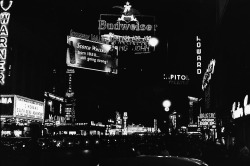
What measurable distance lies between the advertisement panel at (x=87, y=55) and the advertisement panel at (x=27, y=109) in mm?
14148

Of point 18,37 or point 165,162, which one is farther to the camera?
point 18,37

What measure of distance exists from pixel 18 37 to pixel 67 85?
2178 inches

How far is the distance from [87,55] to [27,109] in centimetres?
1627

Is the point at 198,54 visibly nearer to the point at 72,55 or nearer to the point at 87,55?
the point at 87,55

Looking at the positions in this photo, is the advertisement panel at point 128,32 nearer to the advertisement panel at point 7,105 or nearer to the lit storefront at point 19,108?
the lit storefront at point 19,108

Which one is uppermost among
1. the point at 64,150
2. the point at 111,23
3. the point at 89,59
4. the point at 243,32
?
the point at 243,32

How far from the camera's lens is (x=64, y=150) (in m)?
39.8

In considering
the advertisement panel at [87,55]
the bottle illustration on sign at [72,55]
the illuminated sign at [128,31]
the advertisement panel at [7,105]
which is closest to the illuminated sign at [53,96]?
the advertisement panel at [7,105]

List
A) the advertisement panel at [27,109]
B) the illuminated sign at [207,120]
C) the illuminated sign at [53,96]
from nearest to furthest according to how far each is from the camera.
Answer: the advertisement panel at [27,109] → the illuminated sign at [207,120] → the illuminated sign at [53,96]

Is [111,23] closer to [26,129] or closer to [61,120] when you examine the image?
[26,129]

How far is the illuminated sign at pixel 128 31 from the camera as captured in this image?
17.1m

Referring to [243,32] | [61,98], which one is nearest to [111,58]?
[243,32]

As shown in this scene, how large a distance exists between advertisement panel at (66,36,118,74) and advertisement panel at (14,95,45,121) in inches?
557

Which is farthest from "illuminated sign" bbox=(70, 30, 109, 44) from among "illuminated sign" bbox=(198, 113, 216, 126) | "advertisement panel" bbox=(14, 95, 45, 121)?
"illuminated sign" bbox=(198, 113, 216, 126)
